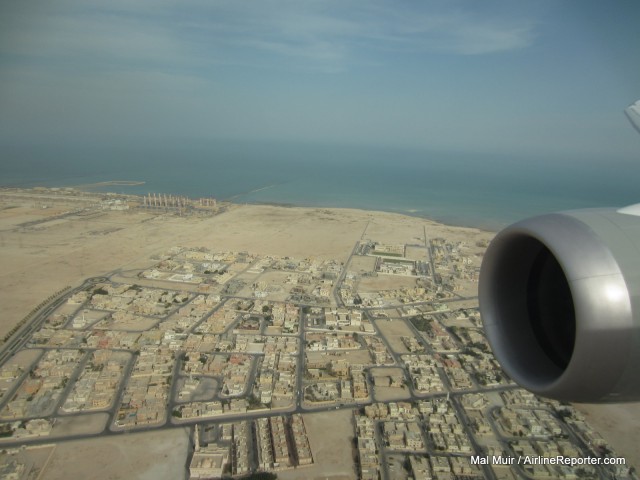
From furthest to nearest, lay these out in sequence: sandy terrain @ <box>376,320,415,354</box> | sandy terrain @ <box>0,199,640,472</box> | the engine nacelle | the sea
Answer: the sea → sandy terrain @ <box>376,320,415,354</box> → sandy terrain @ <box>0,199,640,472</box> → the engine nacelle

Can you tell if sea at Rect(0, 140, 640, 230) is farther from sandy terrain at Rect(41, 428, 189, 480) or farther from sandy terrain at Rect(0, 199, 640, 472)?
sandy terrain at Rect(41, 428, 189, 480)

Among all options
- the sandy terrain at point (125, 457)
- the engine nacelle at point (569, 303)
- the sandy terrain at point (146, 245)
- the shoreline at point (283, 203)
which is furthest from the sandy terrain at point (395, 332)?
the shoreline at point (283, 203)

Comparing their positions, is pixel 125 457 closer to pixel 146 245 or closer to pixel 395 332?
pixel 395 332

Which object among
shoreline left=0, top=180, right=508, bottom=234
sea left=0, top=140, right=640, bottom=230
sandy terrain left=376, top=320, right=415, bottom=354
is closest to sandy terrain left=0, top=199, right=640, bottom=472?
shoreline left=0, top=180, right=508, bottom=234

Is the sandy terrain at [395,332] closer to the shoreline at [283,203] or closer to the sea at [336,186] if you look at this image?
the shoreline at [283,203]

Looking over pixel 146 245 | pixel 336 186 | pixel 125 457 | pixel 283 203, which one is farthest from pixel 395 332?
pixel 336 186

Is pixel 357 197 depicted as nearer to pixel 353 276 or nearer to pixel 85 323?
pixel 353 276
